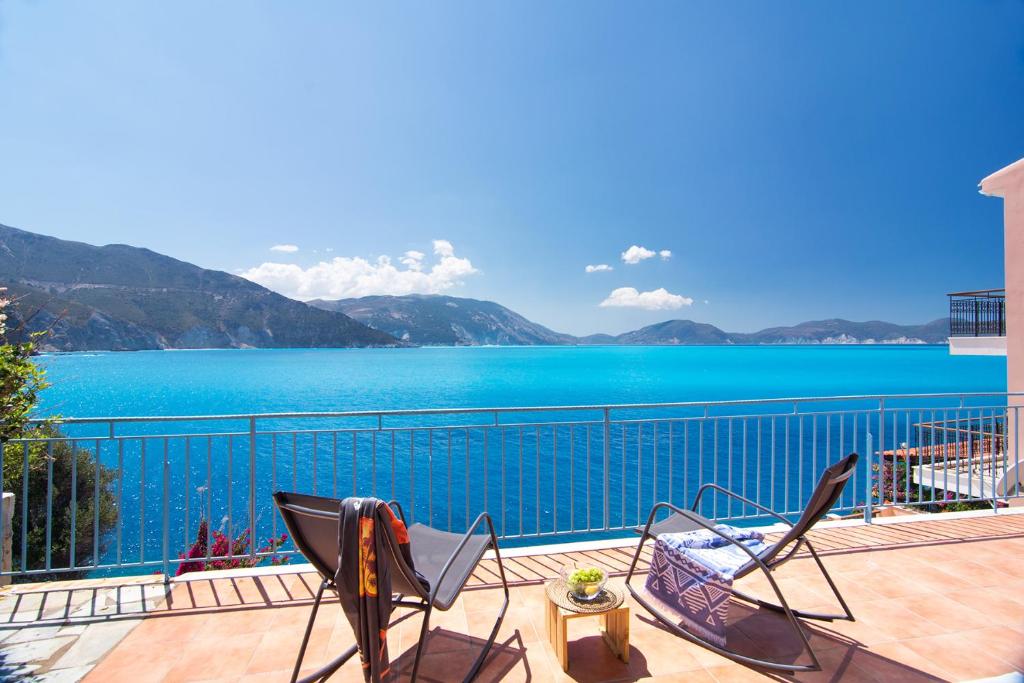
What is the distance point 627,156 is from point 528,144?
7097 mm

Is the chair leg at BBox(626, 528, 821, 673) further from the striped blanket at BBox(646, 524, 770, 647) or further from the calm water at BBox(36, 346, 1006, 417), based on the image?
the calm water at BBox(36, 346, 1006, 417)

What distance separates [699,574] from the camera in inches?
92.6

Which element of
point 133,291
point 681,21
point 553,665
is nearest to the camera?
point 553,665

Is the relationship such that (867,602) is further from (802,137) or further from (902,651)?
(802,137)

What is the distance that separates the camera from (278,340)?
106m

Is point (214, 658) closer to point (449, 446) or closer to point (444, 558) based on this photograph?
point (444, 558)

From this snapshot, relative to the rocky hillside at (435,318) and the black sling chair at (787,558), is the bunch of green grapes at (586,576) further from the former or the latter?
the rocky hillside at (435,318)

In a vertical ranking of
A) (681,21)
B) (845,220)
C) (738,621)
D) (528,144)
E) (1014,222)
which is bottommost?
(738,621)

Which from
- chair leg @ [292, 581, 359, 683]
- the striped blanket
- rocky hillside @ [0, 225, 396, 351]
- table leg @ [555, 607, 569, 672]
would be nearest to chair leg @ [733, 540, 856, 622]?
the striped blanket

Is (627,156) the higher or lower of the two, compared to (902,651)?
higher

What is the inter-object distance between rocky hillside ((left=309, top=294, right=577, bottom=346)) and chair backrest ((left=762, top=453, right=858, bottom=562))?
135 metres

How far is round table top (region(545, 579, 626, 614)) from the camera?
2.16 meters

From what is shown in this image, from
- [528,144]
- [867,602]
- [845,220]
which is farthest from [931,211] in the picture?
[867,602]

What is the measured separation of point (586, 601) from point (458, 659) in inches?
27.0
